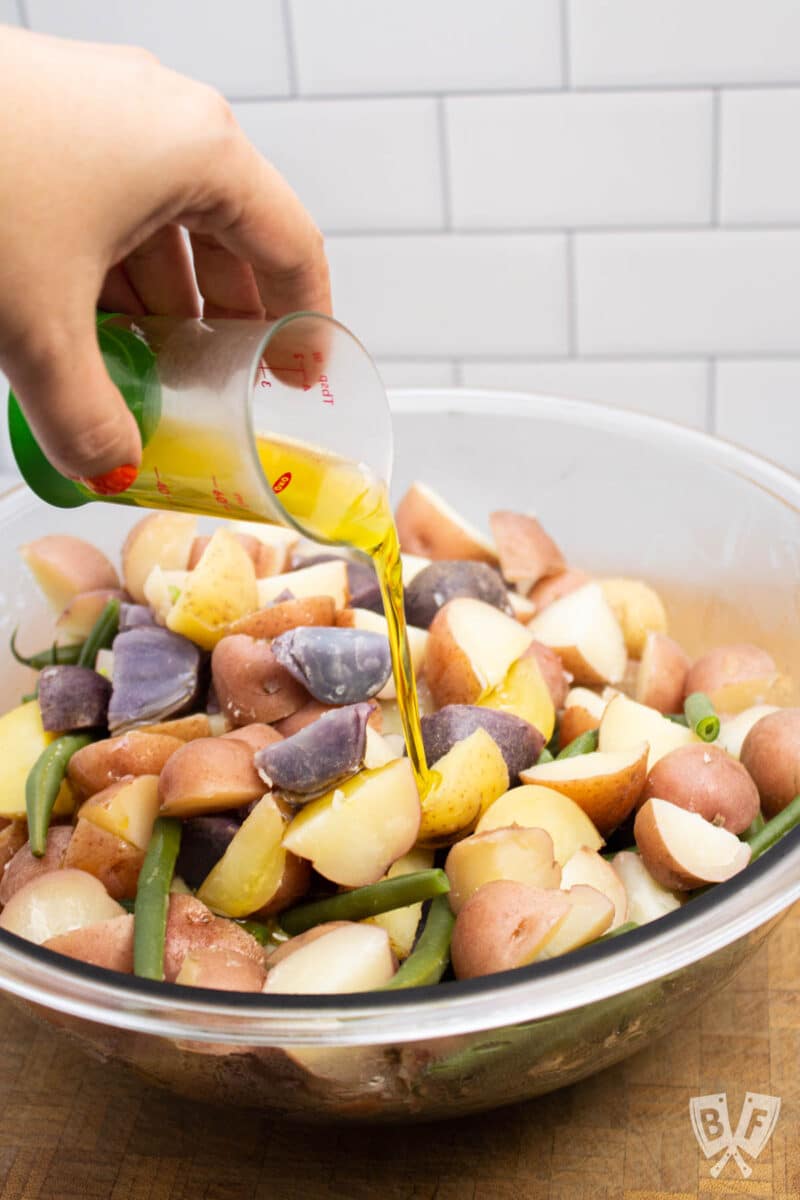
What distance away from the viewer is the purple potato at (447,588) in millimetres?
1377


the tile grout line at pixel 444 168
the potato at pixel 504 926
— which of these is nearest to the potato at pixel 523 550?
the potato at pixel 504 926

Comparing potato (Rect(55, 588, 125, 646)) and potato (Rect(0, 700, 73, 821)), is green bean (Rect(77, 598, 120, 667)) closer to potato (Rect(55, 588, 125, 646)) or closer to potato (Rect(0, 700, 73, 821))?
potato (Rect(55, 588, 125, 646))

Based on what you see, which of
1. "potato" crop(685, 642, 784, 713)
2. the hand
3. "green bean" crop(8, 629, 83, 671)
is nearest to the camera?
the hand

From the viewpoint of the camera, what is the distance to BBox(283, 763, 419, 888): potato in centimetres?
101

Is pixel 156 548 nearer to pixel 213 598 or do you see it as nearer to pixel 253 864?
pixel 213 598

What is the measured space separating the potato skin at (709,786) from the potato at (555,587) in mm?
408

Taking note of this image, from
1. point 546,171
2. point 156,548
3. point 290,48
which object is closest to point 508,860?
point 156,548

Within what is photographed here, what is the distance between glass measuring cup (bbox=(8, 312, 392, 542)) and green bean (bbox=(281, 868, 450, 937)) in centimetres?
28

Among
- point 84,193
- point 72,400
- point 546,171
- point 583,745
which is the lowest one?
point 583,745

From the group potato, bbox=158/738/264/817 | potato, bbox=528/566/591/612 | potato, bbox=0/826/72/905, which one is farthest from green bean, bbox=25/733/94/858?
potato, bbox=528/566/591/612

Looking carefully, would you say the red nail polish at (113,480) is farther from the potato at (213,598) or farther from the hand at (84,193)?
the potato at (213,598)

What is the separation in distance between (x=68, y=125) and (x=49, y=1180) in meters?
0.79

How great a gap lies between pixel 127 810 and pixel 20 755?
20 centimetres

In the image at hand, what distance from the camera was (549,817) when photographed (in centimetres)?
106
